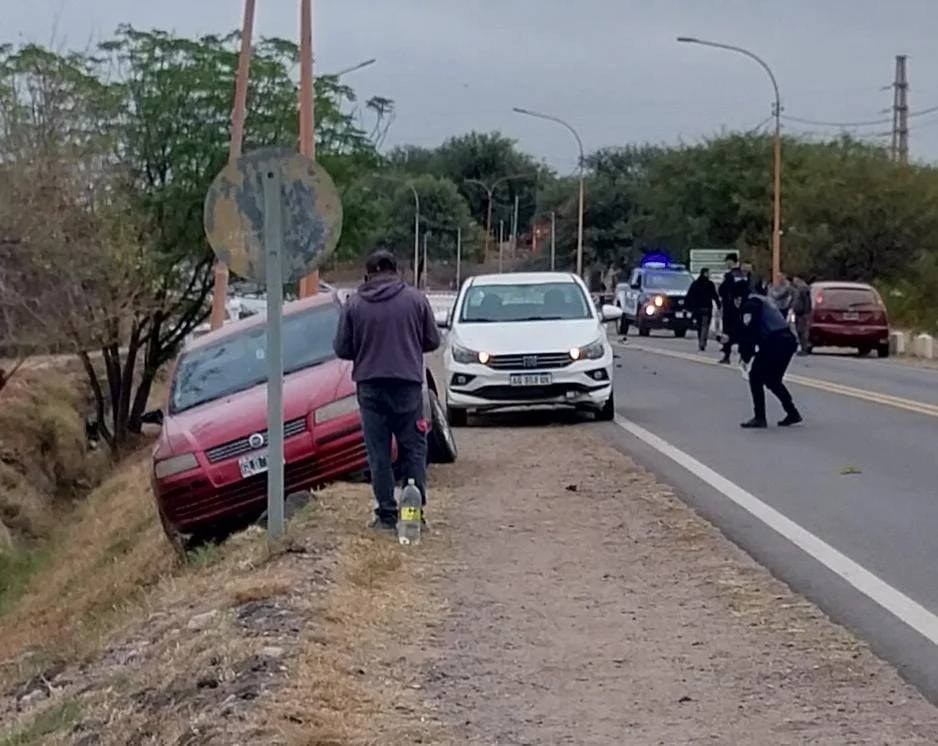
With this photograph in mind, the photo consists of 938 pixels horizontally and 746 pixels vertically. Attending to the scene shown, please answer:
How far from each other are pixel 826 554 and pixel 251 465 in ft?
14.5

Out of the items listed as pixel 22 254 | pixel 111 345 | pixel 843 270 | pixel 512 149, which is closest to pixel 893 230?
pixel 843 270

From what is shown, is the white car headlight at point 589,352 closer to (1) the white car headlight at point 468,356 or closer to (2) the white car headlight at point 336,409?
(1) the white car headlight at point 468,356

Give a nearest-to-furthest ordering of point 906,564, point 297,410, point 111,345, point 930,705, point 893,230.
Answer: point 930,705 < point 906,564 < point 297,410 < point 111,345 < point 893,230

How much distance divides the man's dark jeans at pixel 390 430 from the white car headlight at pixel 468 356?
8061 millimetres

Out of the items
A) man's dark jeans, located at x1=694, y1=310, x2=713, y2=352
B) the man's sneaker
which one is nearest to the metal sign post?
the man's sneaker

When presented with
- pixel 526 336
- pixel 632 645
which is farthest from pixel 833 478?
pixel 632 645

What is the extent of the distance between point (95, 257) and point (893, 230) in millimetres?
32510

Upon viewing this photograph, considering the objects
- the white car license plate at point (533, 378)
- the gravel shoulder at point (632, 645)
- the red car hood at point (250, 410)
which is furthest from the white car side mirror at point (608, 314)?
the gravel shoulder at point (632, 645)

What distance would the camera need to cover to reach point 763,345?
63.4 ft

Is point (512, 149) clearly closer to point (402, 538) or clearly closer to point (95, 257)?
point (95, 257)

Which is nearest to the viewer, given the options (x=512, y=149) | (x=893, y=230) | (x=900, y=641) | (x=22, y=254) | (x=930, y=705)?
(x=930, y=705)

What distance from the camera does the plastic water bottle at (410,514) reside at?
445 inches

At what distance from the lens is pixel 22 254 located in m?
31.8

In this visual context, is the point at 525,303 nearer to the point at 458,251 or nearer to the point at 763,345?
the point at 763,345
